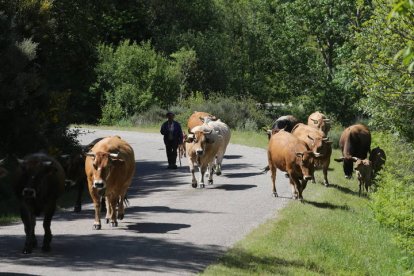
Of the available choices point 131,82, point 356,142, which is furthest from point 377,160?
point 131,82

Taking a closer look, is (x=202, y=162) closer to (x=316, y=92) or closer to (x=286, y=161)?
(x=286, y=161)

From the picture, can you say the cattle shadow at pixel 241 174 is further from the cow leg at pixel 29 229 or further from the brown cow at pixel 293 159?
the cow leg at pixel 29 229

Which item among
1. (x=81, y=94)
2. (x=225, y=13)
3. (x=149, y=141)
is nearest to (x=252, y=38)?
(x=225, y=13)

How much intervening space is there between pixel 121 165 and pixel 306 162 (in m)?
5.71

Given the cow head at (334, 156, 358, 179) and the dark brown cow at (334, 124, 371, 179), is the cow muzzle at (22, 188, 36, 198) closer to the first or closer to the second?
the cow head at (334, 156, 358, 179)

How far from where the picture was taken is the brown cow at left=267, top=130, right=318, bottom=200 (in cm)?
1966

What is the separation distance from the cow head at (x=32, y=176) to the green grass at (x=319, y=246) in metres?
3.38

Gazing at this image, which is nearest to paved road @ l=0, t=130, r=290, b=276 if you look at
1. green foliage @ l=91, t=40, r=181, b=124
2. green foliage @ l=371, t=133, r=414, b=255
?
green foliage @ l=371, t=133, r=414, b=255

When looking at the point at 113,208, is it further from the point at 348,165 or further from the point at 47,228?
the point at 348,165

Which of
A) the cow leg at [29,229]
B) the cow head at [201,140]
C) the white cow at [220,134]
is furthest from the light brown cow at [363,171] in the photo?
the cow leg at [29,229]

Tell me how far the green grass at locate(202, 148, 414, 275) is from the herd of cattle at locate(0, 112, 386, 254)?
140 centimetres

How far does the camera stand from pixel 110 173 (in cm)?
1556

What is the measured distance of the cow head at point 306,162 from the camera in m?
19.6

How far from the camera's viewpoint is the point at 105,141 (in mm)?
16297
